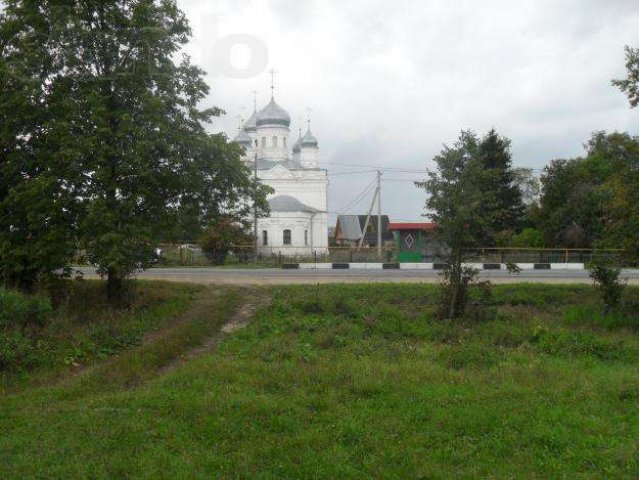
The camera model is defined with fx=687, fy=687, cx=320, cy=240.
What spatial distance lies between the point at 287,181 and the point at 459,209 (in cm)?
5111

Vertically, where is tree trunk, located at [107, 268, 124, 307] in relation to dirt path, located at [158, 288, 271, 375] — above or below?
above

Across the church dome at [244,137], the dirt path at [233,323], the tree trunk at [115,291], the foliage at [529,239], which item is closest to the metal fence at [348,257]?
the foliage at [529,239]

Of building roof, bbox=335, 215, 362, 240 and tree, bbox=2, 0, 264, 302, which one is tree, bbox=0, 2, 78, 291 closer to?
tree, bbox=2, 0, 264, 302

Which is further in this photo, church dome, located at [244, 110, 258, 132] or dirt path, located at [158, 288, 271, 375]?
church dome, located at [244, 110, 258, 132]

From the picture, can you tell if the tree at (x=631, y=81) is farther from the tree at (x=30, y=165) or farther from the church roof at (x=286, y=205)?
the church roof at (x=286, y=205)

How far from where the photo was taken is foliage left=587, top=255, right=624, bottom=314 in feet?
53.4

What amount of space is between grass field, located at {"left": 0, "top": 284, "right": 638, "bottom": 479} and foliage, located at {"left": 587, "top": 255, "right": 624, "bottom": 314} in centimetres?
194

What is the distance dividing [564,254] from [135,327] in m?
28.2

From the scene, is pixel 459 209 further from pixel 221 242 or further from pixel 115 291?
pixel 221 242

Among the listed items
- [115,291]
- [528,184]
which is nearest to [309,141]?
[528,184]

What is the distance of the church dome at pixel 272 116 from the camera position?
67812mm

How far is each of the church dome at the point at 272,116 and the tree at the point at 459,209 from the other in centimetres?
5349

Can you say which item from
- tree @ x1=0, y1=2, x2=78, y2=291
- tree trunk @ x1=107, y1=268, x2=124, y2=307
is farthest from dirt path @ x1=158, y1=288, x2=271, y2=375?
tree @ x1=0, y1=2, x2=78, y2=291

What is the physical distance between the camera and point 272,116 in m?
67.8
